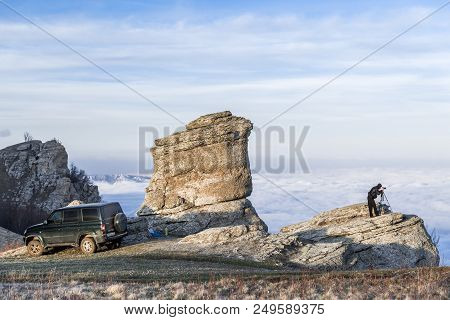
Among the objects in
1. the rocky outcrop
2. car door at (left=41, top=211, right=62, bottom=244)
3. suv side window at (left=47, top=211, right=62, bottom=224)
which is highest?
suv side window at (left=47, top=211, right=62, bottom=224)

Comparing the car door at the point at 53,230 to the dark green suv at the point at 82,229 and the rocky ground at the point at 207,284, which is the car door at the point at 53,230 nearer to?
the dark green suv at the point at 82,229

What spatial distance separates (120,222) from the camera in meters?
38.0

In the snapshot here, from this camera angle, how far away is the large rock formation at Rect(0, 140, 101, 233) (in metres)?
78.9

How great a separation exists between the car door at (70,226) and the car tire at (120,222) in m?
1.95

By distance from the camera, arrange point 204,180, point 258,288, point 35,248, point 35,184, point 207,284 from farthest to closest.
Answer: point 35,184, point 204,180, point 35,248, point 207,284, point 258,288

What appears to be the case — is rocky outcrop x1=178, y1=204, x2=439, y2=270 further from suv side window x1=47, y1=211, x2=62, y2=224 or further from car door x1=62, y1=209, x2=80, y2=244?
suv side window x1=47, y1=211, x2=62, y2=224

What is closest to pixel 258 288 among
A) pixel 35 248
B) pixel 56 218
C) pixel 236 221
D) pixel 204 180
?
pixel 56 218

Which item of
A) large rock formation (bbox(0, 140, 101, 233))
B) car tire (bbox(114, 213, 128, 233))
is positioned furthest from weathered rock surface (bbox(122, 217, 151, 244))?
large rock formation (bbox(0, 140, 101, 233))

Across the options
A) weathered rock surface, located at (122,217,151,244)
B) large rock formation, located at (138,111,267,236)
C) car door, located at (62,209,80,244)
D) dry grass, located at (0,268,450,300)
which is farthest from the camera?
large rock formation, located at (138,111,267,236)

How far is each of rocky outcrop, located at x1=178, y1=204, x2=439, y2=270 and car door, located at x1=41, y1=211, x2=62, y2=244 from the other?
6.45 metres

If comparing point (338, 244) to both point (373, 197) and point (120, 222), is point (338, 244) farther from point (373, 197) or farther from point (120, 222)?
point (120, 222)

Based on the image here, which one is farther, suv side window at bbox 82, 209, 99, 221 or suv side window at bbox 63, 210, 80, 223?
suv side window at bbox 63, 210, 80, 223
